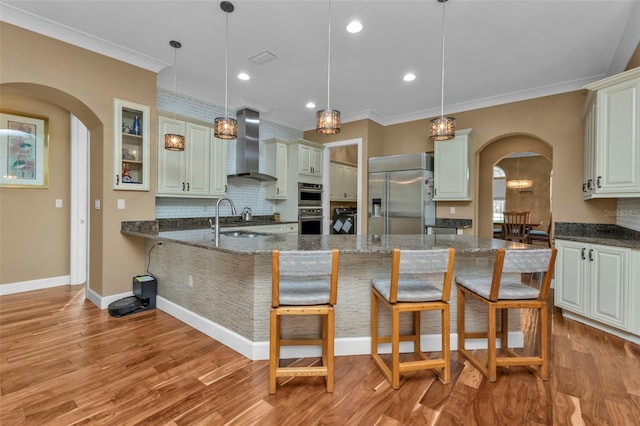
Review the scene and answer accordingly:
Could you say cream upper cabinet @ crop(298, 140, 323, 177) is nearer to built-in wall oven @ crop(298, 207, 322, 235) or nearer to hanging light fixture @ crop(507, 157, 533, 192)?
built-in wall oven @ crop(298, 207, 322, 235)

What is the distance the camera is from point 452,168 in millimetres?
4680

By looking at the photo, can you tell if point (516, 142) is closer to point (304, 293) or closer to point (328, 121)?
point (328, 121)

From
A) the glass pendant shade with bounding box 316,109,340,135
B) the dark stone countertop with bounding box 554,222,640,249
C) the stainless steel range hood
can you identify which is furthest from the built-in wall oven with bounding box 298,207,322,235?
the dark stone countertop with bounding box 554,222,640,249

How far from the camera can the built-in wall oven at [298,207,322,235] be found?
5.47 m

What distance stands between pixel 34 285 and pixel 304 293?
4250 millimetres

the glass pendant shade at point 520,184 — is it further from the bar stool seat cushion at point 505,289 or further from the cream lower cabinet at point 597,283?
the bar stool seat cushion at point 505,289

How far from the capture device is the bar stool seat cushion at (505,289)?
6.63 ft

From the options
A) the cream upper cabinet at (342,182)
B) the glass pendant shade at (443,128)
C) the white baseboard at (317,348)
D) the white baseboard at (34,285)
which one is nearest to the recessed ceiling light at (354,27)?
the glass pendant shade at (443,128)

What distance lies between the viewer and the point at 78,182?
13.9 ft

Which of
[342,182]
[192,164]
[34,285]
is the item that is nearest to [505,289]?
[192,164]

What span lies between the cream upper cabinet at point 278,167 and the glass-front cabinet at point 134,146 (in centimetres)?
218

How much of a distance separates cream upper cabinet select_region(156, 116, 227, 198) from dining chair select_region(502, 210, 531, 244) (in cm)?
544

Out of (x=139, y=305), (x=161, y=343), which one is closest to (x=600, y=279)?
(x=161, y=343)

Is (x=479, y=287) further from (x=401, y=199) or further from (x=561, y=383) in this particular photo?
(x=401, y=199)
